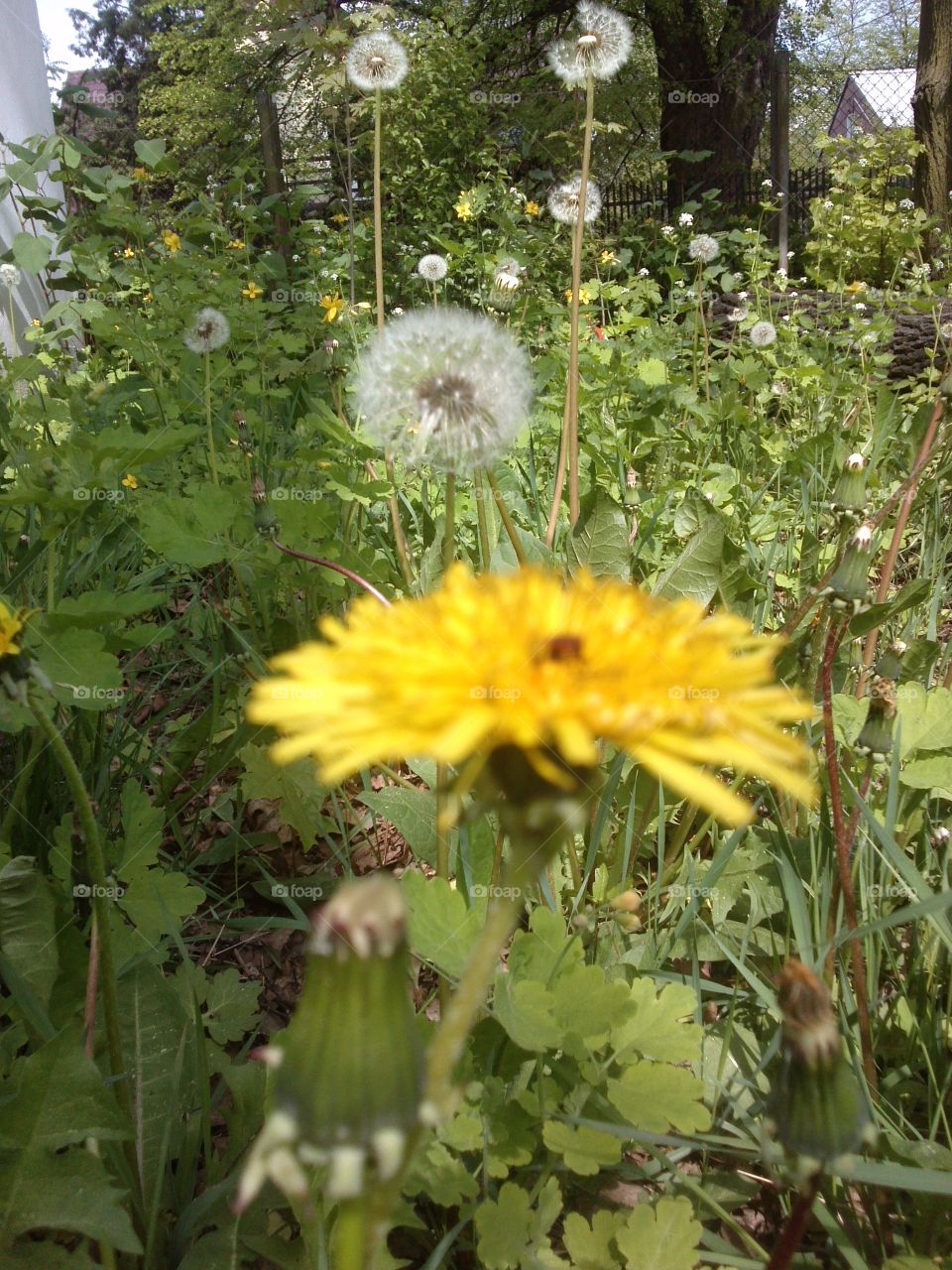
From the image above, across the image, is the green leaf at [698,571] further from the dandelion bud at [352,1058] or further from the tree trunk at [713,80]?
the tree trunk at [713,80]

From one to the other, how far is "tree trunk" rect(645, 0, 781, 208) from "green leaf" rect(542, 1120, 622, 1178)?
27.9 ft

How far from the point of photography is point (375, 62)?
2.08 m

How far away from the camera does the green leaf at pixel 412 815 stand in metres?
1.33

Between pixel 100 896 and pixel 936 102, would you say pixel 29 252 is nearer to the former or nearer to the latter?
pixel 100 896

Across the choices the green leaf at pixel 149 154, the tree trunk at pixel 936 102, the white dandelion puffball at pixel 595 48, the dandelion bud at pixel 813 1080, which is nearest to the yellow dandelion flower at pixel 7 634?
the dandelion bud at pixel 813 1080

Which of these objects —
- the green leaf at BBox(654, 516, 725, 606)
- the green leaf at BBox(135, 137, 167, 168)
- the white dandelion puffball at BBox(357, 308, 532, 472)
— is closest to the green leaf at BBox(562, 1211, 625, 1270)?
the white dandelion puffball at BBox(357, 308, 532, 472)

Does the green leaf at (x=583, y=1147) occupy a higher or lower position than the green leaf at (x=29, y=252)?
lower

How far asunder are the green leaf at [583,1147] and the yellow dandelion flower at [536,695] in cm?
57

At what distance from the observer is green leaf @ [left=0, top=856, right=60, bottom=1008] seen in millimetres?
1039

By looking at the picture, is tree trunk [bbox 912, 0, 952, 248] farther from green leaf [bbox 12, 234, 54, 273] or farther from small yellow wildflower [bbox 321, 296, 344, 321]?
green leaf [bbox 12, 234, 54, 273]

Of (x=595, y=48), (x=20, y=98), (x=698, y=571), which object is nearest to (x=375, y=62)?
(x=595, y=48)

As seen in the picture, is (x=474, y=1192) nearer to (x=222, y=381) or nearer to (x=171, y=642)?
(x=171, y=642)

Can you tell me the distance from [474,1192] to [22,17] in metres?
6.97

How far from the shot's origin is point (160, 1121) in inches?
40.1
